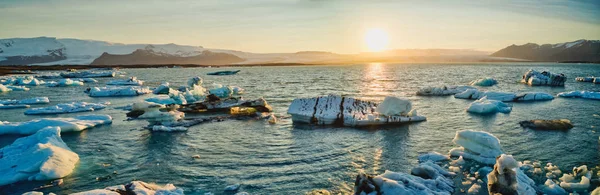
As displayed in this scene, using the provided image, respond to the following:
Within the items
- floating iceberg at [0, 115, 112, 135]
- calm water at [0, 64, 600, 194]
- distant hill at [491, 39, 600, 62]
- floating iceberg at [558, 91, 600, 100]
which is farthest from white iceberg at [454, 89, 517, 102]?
distant hill at [491, 39, 600, 62]

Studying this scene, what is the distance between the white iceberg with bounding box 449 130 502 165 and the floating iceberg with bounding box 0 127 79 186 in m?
9.83

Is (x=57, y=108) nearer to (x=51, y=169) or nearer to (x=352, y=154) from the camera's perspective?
(x=51, y=169)

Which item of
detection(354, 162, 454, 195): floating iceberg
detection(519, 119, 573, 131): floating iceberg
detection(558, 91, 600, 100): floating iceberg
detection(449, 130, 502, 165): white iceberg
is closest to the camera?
detection(354, 162, 454, 195): floating iceberg

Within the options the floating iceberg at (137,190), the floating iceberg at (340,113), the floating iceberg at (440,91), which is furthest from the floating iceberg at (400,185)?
the floating iceberg at (440,91)

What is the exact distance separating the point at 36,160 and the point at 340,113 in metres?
10.0

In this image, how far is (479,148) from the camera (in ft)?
31.8

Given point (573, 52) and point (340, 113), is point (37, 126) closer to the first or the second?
point (340, 113)

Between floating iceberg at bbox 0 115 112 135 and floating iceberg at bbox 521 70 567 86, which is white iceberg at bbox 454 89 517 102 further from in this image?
floating iceberg at bbox 0 115 112 135

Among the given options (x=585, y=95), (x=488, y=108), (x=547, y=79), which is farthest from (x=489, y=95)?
(x=547, y=79)

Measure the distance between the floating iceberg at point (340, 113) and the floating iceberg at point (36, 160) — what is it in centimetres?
826

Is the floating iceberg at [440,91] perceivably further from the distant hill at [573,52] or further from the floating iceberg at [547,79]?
the distant hill at [573,52]

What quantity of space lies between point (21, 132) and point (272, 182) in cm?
1066

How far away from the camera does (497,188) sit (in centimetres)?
708

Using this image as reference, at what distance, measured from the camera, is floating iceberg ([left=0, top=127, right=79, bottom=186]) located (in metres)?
8.30
